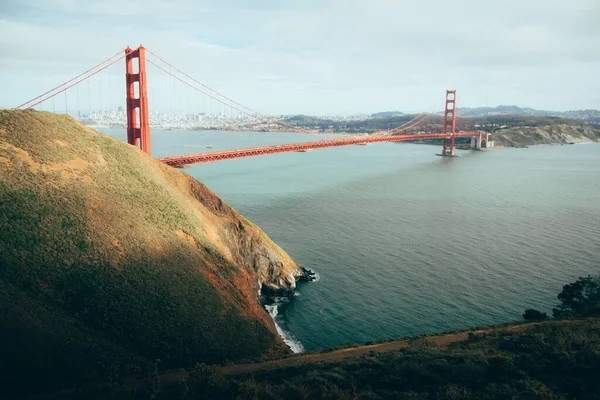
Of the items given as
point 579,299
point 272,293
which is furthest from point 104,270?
point 579,299

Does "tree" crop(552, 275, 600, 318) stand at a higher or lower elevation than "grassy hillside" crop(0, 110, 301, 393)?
lower

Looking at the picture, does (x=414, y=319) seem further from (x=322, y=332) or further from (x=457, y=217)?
(x=457, y=217)

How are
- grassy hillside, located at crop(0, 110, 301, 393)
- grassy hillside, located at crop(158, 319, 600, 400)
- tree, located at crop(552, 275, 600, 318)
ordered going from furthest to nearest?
1. tree, located at crop(552, 275, 600, 318)
2. grassy hillside, located at crop(0, 110, 301, 393)
3. grassy hillside, located at crop(158, 319, 600, 400)

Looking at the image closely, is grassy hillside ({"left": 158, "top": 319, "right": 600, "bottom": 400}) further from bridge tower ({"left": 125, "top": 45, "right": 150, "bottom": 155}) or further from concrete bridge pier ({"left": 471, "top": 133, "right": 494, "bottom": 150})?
concrete bridge pier ({"left": 471, "top": 133, "right": 494, "bottom": 150})

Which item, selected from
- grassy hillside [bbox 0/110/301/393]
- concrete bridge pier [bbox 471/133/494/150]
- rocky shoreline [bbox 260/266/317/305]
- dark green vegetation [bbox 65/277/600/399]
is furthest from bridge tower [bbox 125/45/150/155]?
concrete bridge pier [bbox 471/133/494/150]

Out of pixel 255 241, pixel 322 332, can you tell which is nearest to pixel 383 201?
pixel 255 241

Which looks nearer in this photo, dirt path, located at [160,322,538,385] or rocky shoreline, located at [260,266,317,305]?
dirt path, located at [160,322,538,385]
